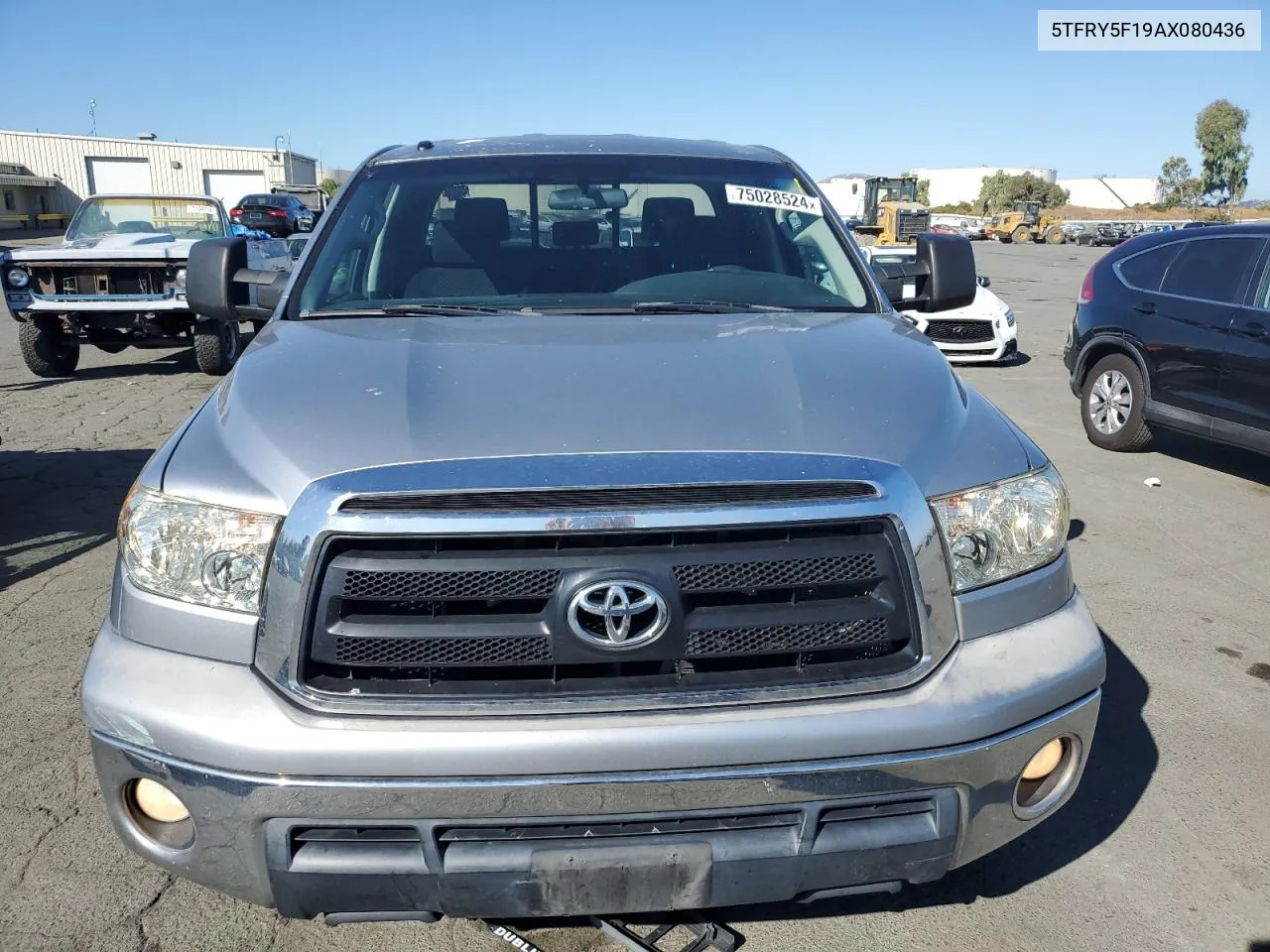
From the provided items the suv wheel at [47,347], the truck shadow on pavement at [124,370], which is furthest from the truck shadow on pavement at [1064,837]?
the suv wheel at [47,347]

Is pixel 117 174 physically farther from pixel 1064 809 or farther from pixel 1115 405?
pixel 1064 809

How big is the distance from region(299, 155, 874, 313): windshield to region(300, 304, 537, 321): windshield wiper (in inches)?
0.9

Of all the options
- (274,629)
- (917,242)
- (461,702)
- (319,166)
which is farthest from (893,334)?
(319,166)

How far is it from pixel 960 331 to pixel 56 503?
9401 millimetres

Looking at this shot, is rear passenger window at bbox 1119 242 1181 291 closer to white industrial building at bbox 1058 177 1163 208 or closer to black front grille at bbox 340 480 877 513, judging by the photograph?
black front grille at bbox 340 480 877 513

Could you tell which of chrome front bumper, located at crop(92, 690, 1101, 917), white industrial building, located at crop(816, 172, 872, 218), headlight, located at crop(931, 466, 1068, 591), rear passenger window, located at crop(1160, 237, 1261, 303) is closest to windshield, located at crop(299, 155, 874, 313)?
headlight, located at crop(931, 466, 1068, 591)

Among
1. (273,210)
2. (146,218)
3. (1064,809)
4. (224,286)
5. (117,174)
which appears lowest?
(1064,809)

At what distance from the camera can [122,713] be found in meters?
1.92

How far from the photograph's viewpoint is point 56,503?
19.6 feet

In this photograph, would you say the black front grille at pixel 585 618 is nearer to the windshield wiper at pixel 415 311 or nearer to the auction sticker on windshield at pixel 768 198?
the windshield wiper at pixel 415 311

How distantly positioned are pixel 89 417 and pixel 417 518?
25.5 feet

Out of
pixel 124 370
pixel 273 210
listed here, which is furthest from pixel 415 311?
pixel 273 210

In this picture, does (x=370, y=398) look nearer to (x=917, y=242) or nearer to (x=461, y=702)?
(x=461, y=702)

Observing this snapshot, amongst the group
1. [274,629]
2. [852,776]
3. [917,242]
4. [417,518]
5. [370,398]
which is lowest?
[852,776]
